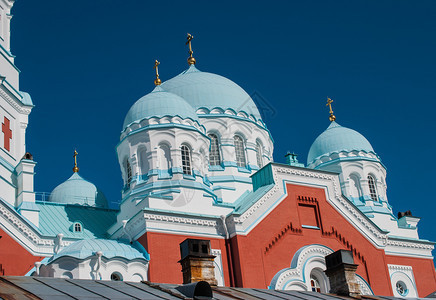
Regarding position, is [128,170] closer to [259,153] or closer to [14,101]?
[14,101]

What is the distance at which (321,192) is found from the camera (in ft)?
77.2

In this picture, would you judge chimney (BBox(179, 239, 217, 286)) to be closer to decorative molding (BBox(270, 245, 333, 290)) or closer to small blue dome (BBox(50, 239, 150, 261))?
small blue dome (BBox(50, 239, 150, 261))

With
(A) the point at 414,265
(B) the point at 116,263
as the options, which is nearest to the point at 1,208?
(B) the point at 116,263

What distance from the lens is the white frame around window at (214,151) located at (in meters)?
26.5

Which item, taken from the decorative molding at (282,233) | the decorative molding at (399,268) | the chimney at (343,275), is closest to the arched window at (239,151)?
the decorative molding at (282,233)

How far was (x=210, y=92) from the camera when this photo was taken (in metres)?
28.0

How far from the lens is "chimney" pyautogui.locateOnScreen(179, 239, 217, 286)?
1384 centimetres

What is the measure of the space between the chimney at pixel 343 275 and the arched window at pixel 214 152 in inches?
432

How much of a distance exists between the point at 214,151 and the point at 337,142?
597 centimetres

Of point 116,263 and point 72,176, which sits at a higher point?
point 72,176

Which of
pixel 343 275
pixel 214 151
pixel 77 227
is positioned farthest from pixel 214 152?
pixel 343 275

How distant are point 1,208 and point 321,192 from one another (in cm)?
1030

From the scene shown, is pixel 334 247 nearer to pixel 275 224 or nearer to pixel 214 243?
pixel 275 224

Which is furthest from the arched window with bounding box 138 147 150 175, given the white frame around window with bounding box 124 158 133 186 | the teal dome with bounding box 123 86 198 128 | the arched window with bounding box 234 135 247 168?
the arched window with bounding box 234 135 247 168
